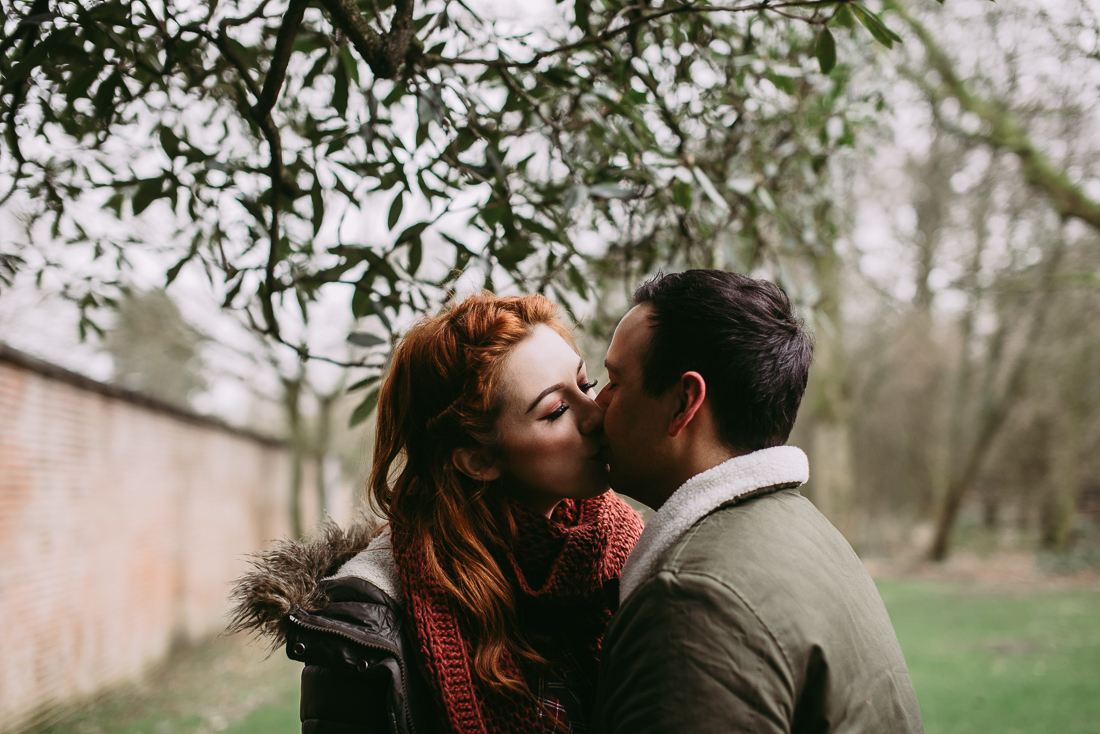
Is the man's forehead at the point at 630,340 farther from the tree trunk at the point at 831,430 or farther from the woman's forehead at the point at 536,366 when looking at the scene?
the tree trunk at the point at 831,430

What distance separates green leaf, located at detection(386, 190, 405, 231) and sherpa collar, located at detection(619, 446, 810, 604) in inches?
56.8

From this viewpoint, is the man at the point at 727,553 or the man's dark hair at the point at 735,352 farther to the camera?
the man's dark hair at the point at 735,352

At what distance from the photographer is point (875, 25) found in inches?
78.8

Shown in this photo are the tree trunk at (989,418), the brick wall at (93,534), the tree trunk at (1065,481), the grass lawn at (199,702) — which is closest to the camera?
the brick wall at (93,534)

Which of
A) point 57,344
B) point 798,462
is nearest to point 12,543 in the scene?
point 798,462

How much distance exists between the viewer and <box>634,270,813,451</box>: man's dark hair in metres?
1.57

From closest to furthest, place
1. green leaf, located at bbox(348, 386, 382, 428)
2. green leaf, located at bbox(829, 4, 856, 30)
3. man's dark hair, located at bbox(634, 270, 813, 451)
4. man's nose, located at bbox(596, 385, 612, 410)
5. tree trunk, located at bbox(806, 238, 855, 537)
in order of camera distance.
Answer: man's dark hair, located at bbox(634, 270, 813, 451) < man's nose, located at bbox(596, 385, 612, 410) < green leaf, located at bbox(829, 4, 856, 30) < green leaf, located at bbox(348, 386, 382, 428) < tree trunk, located at bbox(806, 238, 855, 537)

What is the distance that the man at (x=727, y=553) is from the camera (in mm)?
1192

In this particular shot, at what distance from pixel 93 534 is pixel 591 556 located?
23.3 feet

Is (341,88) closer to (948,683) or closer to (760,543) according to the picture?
(760,543)

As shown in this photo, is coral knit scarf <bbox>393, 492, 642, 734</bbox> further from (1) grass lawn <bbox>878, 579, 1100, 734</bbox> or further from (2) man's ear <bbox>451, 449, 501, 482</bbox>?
(1) grass lawn <bbox>878, 579, 1100, 734</bbox>

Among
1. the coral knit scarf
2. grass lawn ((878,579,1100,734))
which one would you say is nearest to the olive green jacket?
the coral knit scarf

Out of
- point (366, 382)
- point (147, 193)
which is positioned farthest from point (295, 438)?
point (366, 382)

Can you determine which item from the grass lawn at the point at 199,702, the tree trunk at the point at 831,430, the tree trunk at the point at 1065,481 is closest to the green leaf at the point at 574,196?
the grass lawn at the point at 199,702
